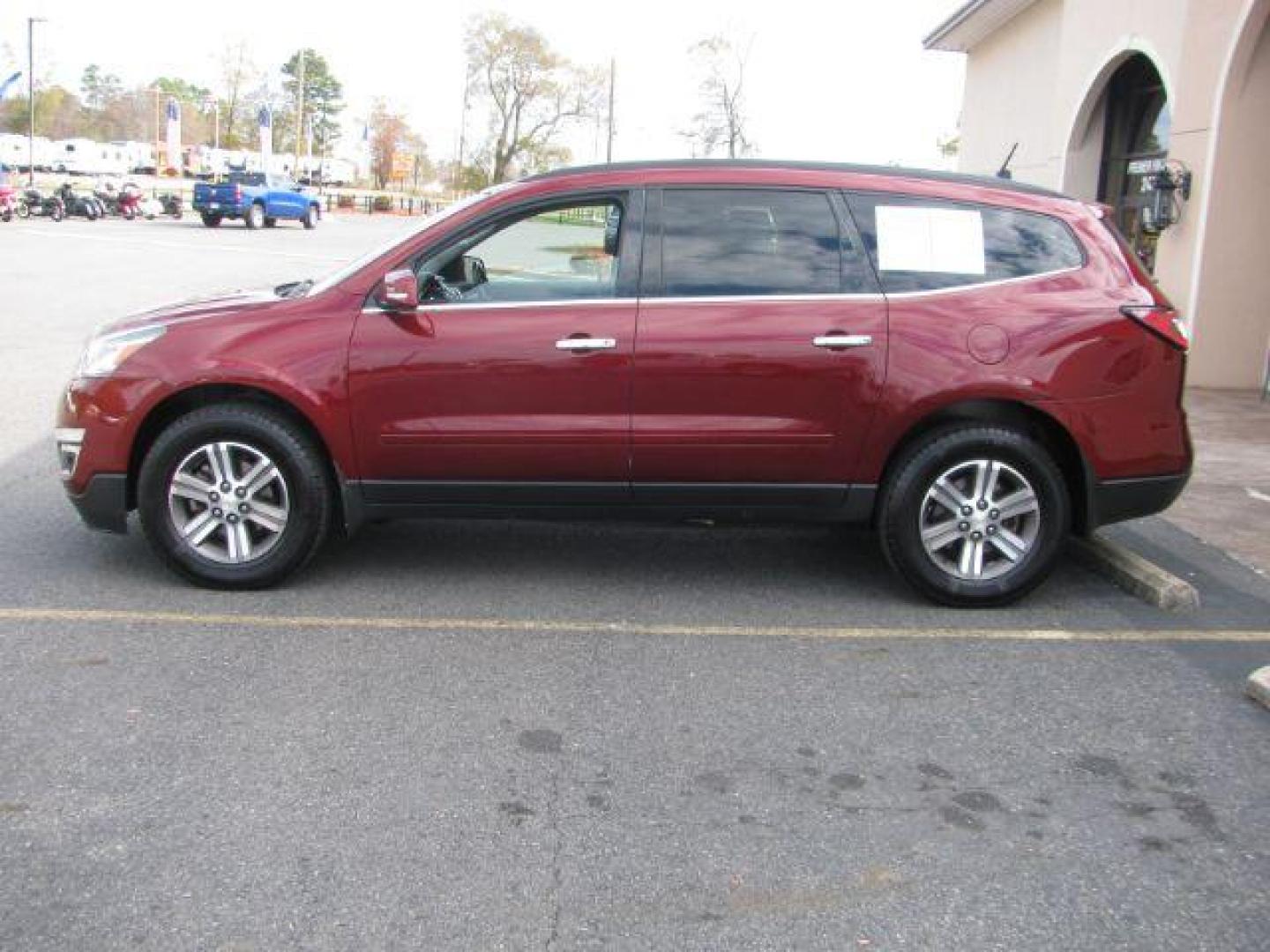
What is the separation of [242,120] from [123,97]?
621 inches

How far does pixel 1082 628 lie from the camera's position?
212 inches

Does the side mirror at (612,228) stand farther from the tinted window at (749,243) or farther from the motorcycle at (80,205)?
the motorcycle at (80,205)

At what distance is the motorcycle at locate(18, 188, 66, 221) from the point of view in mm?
37906

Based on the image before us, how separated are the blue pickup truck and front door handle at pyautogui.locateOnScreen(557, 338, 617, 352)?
123ft

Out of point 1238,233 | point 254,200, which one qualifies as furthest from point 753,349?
point 254,200

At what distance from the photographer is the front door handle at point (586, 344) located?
5340 mm

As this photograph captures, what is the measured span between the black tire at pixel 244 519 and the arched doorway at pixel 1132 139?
10605mm

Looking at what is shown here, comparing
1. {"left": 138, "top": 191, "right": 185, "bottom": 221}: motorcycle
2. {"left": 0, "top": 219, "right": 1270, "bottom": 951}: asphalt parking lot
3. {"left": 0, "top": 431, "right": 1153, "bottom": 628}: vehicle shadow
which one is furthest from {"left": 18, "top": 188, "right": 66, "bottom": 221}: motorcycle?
{"left": 0, "top": 219, "right": 1270, "bottom": 951}: asphalt parking lot

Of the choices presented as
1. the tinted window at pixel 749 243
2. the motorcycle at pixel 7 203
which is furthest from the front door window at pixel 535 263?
the motorcycle at pixel 7 203

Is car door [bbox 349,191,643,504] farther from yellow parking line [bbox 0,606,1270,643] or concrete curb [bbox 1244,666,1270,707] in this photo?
concrete curb [bbox 1244,666,1270,707]

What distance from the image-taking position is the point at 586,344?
534cm

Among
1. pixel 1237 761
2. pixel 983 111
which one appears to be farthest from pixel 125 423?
pixel 983 111

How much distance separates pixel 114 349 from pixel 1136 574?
15.5 ft

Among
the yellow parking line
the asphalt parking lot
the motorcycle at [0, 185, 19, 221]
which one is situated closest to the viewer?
the asphalt parking lot
